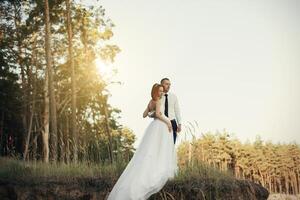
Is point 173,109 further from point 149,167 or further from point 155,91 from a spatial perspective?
point 149,167

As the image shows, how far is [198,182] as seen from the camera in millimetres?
7570

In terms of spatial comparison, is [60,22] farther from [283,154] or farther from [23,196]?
[283,154]

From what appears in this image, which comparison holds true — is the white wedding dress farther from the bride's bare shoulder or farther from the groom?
the groom

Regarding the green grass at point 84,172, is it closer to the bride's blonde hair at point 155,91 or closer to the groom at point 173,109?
the groom at point 173,109

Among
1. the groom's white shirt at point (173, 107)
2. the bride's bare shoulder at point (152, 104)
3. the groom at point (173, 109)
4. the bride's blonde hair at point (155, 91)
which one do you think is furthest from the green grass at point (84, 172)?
the bride's blonde hair at point (155, 91)

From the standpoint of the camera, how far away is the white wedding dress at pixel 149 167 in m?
6.73


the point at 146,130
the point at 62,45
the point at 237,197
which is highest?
the point at 62,45

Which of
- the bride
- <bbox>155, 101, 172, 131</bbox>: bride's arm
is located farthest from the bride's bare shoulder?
<bbox>155, 101, 172, 131</bbox>: bride's arm

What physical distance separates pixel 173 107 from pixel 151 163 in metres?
1.78

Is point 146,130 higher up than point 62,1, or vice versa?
point 62,1

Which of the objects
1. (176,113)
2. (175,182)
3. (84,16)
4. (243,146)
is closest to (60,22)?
(84,16)

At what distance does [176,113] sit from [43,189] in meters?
3.17

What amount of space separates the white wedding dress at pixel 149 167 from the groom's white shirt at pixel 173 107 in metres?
0.39

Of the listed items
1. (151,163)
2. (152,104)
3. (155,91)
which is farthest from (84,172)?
(155,91)
